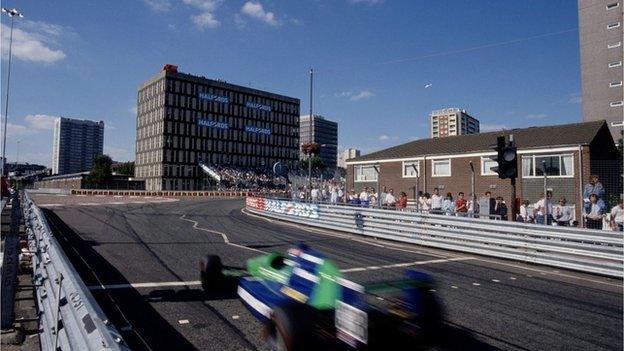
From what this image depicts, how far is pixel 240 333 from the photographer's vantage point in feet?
15.7

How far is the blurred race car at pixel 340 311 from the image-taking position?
386 cm

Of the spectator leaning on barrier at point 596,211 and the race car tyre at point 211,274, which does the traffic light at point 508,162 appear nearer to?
the spectator leaning on barrier at point 596,211

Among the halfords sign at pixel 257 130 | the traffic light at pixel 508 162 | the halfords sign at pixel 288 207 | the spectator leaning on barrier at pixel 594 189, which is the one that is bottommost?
the halfords sign at pixel 288 207

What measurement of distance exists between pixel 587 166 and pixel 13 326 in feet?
80.4

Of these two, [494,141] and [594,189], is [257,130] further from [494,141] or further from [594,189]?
[594,189]

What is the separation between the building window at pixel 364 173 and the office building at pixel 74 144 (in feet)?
570

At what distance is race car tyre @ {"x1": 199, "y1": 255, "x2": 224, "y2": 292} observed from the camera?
6.23 m

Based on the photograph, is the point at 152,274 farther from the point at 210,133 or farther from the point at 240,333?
the point at 210,133

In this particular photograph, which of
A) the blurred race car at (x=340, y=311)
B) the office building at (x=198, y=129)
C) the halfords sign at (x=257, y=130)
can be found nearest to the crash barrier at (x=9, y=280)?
the blurred race car at (x=340, y=311)

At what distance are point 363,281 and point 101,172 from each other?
10002 cm

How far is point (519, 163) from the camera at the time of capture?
24859 millimetres

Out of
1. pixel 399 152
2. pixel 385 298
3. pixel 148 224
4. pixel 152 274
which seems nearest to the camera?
pixel 385 298

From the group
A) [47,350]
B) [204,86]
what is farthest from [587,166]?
[204,86]

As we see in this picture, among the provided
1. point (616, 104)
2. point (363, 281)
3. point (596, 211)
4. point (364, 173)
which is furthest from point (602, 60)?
point (363, 281)
